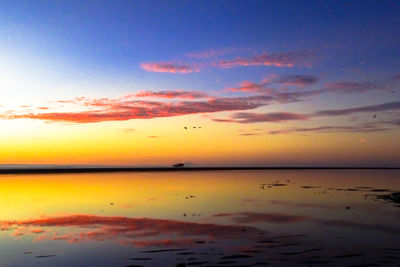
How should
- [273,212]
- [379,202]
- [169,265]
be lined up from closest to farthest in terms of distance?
[169,265] → [273,212] → [379,202]

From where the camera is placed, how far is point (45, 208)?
147ft

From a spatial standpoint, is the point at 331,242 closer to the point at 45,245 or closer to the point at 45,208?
the point at 45,245

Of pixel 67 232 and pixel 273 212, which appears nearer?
pixel 67 232

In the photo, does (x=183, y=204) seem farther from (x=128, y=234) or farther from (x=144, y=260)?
(x=144, y=260)

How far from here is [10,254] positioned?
76.7ft

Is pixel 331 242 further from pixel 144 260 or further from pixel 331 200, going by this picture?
pixel 331 200

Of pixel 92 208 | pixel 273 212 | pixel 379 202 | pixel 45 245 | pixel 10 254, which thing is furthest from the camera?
pixel 379 202

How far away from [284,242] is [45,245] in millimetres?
15937

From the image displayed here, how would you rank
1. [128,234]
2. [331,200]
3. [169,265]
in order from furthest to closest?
[331,200] < [128,234] < [169,265]

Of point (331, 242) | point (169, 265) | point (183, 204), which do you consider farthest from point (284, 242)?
point (183, 204)

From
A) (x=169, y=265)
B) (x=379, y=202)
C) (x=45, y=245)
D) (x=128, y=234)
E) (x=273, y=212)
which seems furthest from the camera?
(x=379, y=202)

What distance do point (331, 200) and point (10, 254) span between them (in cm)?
4075

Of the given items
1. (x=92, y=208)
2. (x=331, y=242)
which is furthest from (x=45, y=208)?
(x=331, y=242)

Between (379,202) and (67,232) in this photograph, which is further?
(379,202)
